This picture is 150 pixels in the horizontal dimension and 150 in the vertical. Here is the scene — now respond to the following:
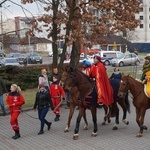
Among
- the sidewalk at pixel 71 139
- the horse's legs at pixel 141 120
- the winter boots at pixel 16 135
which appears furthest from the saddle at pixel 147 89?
the winter boots at pixel 16 135

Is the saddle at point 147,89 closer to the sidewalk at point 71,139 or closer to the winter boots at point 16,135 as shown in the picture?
the sidewalk at point 71,139

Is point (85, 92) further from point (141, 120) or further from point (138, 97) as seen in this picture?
point (141, 120)

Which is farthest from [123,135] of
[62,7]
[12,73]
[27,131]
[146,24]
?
[146,24]

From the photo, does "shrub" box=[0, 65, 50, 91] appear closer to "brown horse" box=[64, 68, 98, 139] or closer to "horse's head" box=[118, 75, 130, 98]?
"brown horse" box=[64, 68, 98, 139]

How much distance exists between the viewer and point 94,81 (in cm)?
1042

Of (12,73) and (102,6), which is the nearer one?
(102,6)

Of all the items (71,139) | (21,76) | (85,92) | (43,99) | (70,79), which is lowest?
(71,139)

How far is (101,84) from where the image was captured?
10211mm

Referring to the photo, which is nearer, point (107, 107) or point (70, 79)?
point (70, 79)

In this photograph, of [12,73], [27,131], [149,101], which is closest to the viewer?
[149,101]

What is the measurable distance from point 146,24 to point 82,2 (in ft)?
296

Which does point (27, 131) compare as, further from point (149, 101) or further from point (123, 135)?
point (149, 101)

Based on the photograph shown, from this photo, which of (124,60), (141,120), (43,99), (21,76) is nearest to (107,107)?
(141,120)

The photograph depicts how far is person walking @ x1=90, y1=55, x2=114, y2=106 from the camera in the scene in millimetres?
10031
